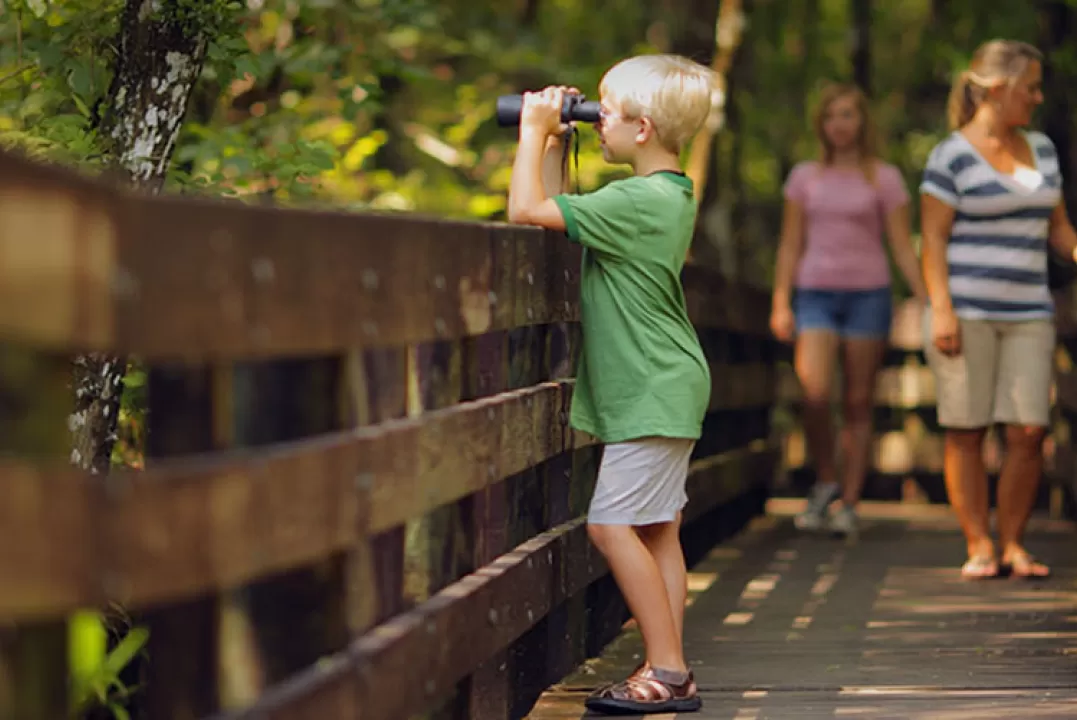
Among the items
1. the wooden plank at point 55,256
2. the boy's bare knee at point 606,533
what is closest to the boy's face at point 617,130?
the boy's bare knee at point 606,533

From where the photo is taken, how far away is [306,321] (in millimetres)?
2898

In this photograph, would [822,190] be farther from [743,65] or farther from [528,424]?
[743,65]

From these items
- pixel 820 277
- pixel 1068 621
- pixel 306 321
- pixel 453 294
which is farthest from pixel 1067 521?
A: pixel 306 321

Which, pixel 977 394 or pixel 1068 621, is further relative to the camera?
pixel 977 394

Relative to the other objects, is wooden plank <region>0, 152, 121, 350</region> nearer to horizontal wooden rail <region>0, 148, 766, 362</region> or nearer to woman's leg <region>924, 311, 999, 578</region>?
horizontal wooden rail <region>0, 148, 766, 362</region>

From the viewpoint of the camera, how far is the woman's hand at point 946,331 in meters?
7.09

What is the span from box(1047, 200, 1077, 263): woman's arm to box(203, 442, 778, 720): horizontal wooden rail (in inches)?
103

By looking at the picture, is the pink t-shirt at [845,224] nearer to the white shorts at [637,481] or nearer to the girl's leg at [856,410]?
the girl's leg at [856,410]

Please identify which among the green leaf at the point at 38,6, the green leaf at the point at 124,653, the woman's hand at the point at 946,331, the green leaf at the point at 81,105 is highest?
the green leaf at the point at 38,6

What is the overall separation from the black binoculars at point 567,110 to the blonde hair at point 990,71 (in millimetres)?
2852

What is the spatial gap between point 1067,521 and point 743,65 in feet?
25.2

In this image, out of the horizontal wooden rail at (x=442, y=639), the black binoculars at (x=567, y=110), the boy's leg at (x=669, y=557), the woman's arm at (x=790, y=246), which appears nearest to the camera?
the horizontal wooden rail at (x=442, y=639)

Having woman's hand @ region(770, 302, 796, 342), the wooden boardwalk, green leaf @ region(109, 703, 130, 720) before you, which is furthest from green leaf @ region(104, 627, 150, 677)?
woman's hand @ region(770, 302, 796, 342)

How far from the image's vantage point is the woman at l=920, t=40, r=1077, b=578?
707 centimetres
